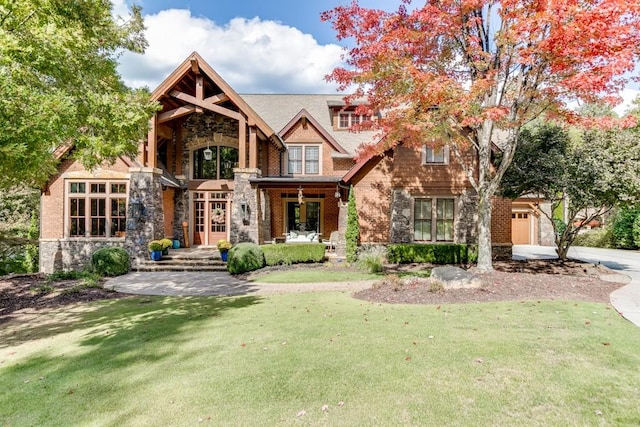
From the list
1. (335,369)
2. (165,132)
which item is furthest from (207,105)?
(335,369)

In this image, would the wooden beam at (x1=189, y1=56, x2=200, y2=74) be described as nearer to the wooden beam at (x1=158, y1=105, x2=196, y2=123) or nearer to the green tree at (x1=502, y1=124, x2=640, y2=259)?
the wooden beam at (x1=158, y1=105, x2=196, y2=123)

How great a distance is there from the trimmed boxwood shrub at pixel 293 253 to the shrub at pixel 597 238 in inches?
794

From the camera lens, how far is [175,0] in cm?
1270

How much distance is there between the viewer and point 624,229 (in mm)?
21375

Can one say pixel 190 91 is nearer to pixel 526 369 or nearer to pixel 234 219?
pixel 234 219

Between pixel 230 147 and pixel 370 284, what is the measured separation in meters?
11.4

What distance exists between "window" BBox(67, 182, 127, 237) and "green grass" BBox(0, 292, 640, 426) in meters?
8.77

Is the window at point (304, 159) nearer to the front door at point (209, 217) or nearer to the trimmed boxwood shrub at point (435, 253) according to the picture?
the front door at point (209, 217)

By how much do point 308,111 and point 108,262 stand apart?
1296 cm

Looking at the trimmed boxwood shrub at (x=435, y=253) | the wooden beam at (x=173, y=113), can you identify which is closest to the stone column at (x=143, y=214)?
the wooden beam at (x=173, y=113)

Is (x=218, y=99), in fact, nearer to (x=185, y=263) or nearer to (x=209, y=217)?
(x=209, y=217)

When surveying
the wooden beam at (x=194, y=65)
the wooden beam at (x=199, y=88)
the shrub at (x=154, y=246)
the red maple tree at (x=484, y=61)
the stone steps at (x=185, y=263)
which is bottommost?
the stone steps at (x=185, y=263)

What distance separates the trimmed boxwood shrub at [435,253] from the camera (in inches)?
595

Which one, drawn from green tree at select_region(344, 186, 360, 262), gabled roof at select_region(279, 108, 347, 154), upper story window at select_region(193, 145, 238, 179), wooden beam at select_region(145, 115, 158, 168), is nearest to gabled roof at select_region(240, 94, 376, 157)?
gabled roof at select_region(279, 108, 347, 154)
